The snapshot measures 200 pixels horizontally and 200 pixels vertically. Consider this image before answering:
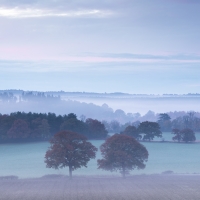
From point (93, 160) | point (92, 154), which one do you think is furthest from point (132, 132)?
point (92, 154)

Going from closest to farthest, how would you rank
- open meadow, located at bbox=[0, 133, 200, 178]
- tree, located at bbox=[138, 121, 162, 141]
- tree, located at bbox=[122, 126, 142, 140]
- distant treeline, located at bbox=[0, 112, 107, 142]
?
1. open meadow, located at bbox=[0, 133, 200, 178]
2. tree, located at bbox=[122, 126, 142, 140]
3. distant treeline, located at bbox=[0, 112, 107, 142]
4. tree, located at bbox=[138, 121, 162, 141]

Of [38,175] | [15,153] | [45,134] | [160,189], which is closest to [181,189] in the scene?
[160,189]

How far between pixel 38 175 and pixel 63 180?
22.7 feet

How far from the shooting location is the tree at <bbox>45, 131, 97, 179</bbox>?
5650cm

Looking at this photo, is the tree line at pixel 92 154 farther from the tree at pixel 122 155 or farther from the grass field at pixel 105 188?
the grass field at pixel 105 188

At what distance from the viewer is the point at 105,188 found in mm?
45500

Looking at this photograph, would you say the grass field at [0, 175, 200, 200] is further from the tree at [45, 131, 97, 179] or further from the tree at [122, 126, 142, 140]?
the tree at [122, 126, 142, 140]

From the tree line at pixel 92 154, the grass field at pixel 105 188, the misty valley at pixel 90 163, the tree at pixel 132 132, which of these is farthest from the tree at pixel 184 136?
the grass field at pixel 105 188

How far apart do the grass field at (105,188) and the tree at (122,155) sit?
1.62 meters

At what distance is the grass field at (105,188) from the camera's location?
132 feet

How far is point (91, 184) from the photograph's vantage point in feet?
161

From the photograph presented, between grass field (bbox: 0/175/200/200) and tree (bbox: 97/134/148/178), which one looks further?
tree (bbox: 97/134/148/178)

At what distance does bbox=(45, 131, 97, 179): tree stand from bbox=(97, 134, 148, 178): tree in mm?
2083

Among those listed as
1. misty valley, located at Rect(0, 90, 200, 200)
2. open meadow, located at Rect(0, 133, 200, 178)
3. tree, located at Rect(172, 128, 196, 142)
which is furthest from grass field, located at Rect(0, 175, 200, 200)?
tree, located at Rect(172, 128, 196, 142)
